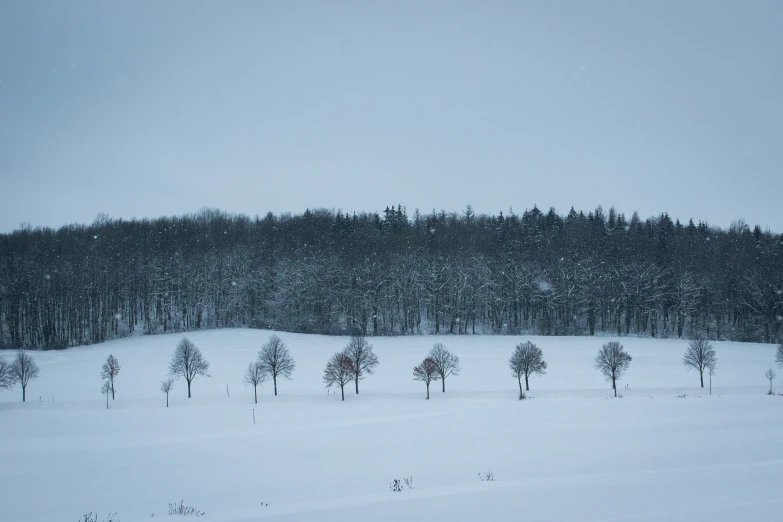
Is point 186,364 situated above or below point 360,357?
below

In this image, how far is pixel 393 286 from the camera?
76.2 m

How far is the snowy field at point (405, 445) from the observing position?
14398 millimetres

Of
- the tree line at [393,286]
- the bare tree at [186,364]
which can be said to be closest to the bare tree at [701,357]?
the tree line at [393,286]

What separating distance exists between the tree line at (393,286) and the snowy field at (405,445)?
19.4 meters

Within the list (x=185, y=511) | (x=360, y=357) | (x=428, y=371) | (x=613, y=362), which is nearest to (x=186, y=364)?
(x=360, y=357)

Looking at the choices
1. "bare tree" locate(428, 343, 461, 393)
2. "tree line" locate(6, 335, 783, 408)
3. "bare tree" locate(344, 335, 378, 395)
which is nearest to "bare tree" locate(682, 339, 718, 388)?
"tree line" locate(6, 335, 783, 408)

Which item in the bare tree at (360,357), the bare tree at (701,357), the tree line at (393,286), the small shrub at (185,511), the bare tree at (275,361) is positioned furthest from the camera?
the tree line at (393,286)

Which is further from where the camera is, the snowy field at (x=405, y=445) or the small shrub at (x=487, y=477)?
the small shrub at (x=487, y=477)

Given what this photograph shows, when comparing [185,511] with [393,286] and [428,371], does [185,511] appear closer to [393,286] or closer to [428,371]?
[428,371]

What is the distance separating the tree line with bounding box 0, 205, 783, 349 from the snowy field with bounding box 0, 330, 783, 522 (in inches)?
765

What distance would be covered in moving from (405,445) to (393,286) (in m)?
50.2

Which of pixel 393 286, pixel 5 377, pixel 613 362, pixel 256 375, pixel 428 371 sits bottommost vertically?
pixel 256 375

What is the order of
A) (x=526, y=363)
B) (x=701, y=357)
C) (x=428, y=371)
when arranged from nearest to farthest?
(x=428, y=371) → (x=526, y=363) → (x=701, y=357)

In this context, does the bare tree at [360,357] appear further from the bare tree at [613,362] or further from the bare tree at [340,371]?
the bare tree at [613,362]
